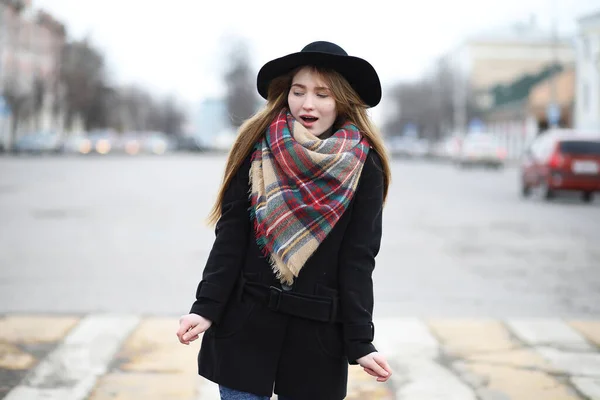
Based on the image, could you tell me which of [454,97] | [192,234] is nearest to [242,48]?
[454,97]

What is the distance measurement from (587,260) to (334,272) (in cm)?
748

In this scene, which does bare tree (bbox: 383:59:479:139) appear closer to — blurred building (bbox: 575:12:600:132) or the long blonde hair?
blurred building (bbox: 575:12:600:132)

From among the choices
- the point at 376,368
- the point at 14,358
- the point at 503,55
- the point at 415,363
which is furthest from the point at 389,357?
the point at 503,55

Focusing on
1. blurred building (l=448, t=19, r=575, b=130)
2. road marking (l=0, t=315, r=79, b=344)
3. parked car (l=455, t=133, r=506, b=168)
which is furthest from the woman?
blurred building (l=448, t=19, r=575, b=130)

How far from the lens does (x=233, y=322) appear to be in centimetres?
259

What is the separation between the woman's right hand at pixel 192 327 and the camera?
101 inches

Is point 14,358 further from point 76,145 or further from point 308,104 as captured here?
point 76,145

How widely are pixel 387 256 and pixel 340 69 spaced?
693cm

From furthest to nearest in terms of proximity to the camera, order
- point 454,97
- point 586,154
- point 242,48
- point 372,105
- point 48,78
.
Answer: point 242,48 < point 454,97 < point 48,78 < point 586,154 < point 372,105

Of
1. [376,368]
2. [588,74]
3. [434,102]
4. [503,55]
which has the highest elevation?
[503,55]

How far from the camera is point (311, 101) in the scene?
266cm

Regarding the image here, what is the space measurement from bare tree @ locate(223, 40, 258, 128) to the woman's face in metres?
86.4

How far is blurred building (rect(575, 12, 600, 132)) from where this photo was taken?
4672 centimetres

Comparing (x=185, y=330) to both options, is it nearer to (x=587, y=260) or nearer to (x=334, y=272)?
(x=334, y=272)
